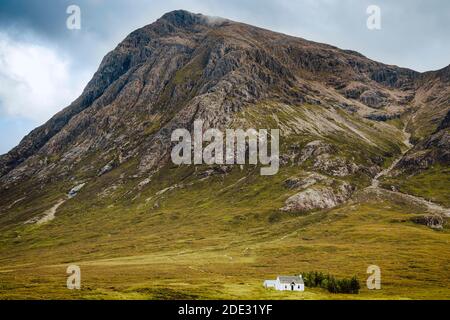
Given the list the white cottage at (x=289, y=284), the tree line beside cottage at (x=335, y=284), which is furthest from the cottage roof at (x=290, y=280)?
the tree line beside cottage at (x=335, y=284)

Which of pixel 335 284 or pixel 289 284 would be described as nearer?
pixel 289 284

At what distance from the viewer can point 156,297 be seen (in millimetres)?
123625

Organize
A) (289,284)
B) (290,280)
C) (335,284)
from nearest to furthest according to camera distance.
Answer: (289,284) < (290,280) < (335,284)

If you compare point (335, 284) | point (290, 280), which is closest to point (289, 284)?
point (290, 280)

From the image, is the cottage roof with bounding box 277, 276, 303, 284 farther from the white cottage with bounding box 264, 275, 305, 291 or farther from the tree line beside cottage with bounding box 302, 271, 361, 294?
the tree line beside cottage with bounding box 302, 271, 361, 294

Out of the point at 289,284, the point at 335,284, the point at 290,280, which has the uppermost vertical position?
the point at 290,280

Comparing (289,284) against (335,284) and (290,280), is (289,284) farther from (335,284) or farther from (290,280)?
(335,284)

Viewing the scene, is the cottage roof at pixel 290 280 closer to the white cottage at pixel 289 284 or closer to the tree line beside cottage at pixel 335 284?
the white cottage at pixel 289 284

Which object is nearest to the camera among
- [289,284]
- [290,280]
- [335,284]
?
[289,284]

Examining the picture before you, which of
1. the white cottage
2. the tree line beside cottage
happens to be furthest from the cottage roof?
the tree line beside cottage

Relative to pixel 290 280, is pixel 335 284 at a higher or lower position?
lower

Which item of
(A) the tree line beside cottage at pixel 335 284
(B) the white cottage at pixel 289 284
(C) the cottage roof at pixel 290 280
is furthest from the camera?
(A) the tree line beside cottage at pixel 335 284
